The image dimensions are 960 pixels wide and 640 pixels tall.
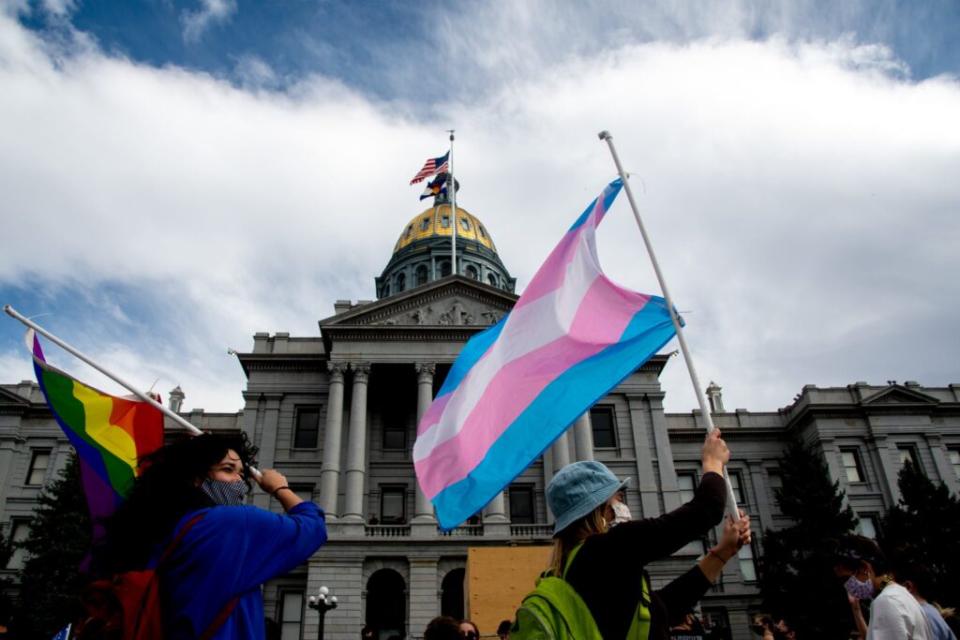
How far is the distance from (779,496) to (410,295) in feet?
68.3

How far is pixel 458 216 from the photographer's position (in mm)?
59656

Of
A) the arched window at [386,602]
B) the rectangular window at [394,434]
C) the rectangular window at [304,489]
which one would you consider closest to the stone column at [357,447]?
the rectangular window at [394,434]

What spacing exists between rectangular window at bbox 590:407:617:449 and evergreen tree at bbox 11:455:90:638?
896 inches

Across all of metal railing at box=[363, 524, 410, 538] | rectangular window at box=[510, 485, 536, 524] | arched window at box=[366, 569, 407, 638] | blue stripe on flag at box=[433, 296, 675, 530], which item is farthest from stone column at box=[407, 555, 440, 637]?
blue stripe on flag at box=[433, 296, 675, 530]

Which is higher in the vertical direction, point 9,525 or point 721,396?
point 721,396

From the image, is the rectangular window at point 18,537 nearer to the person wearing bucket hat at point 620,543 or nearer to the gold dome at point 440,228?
the gold dome at point 440,228

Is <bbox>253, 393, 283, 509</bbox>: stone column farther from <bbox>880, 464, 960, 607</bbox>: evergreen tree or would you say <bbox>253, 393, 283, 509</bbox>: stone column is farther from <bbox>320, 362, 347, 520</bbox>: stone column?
<bbox>880, 464, 960, 607</bbox>: evergreen tree

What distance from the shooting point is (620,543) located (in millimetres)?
3062

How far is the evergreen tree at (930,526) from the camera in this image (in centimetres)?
2789

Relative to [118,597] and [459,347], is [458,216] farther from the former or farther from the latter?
[118,597]

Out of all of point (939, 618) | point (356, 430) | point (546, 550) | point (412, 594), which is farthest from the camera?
point (356, 430)

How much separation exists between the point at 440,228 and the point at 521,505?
3024cm

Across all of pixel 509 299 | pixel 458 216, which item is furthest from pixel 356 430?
pixel 458 216

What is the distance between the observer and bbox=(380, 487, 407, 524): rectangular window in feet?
104
